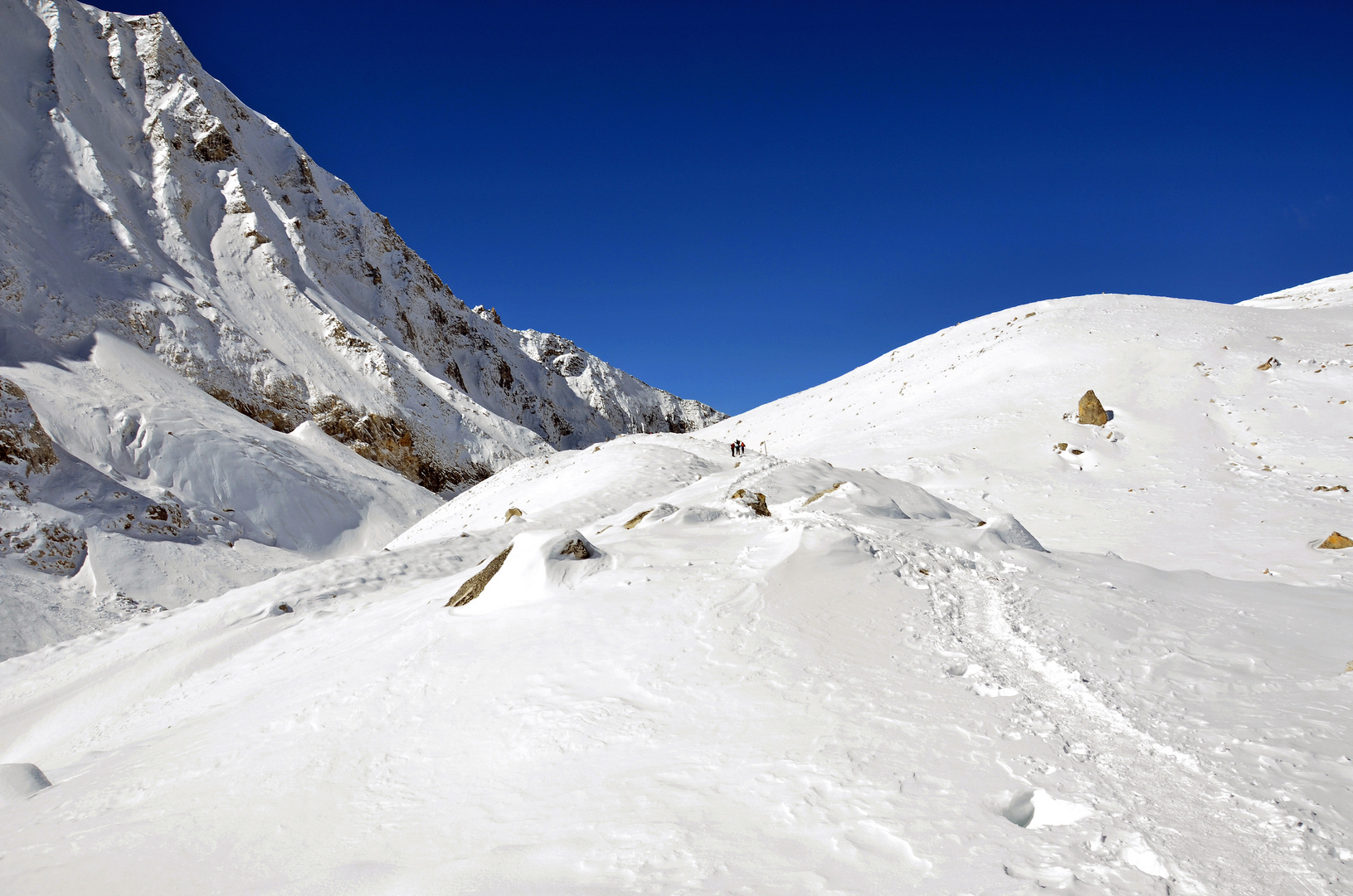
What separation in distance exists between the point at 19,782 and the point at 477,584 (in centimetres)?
Answer: 468

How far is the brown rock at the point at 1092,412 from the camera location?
21.1m

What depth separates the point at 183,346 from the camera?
38719mm

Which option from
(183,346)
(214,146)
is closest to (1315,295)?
(183,346)

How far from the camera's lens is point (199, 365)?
3897 cm

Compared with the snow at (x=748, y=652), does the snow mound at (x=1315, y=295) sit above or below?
above

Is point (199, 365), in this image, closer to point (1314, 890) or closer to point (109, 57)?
point (109, 57)

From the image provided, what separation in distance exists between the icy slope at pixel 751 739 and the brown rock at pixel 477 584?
0.35m

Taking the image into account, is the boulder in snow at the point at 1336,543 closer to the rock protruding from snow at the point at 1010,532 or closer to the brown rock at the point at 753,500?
the rock protruding from snow at the point at 1010,532

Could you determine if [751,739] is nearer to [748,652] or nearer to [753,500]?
[748,652]

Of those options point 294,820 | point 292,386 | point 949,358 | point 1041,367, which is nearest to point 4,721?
point 294,820

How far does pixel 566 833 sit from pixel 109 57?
7366 cm

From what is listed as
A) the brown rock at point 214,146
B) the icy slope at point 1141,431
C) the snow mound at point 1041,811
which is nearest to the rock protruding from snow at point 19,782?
the snow mound at point 1041,811

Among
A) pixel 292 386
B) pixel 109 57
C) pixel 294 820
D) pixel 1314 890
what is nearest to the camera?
pixel 1314 890

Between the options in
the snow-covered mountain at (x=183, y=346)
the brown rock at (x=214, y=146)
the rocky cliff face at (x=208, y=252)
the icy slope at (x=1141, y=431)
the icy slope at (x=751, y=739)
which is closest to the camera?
the icy slope at (x=751, y=739)
